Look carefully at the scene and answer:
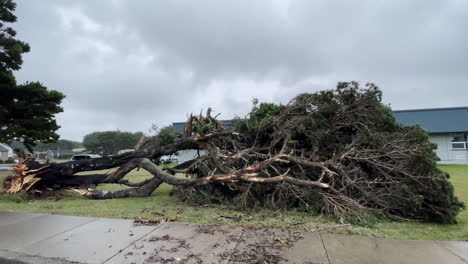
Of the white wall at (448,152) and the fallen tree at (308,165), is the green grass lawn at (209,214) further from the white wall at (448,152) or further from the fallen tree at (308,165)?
the white wall at (448,152)

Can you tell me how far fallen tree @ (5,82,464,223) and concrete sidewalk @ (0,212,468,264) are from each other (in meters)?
1.27

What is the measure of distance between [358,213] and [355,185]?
2.66 feet

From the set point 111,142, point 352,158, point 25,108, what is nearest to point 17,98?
point 25,108

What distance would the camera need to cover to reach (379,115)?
6.23 metres

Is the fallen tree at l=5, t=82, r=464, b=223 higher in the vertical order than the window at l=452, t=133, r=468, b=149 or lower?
lower

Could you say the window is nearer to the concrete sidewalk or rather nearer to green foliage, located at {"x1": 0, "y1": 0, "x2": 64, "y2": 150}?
the concrete sidewalk

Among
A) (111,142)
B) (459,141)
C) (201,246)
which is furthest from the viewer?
(111,142)

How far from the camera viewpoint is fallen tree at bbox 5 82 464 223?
4.96 meters

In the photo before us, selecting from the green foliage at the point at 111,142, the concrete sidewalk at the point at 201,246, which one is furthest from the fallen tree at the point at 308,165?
the green foliage at the point at 111,142

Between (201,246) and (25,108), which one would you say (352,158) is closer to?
(201,246)

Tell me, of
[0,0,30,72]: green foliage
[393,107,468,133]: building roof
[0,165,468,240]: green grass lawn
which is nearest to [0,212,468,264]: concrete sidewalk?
[0,165,468,240]: green grass lawn

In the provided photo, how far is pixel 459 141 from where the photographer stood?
66.3 ft

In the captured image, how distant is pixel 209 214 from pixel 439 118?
78.0ft

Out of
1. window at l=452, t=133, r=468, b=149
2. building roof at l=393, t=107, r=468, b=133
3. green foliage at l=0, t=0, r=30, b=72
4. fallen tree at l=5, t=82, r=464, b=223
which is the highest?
green foliage at l=0, t=0, r=30, b=72
